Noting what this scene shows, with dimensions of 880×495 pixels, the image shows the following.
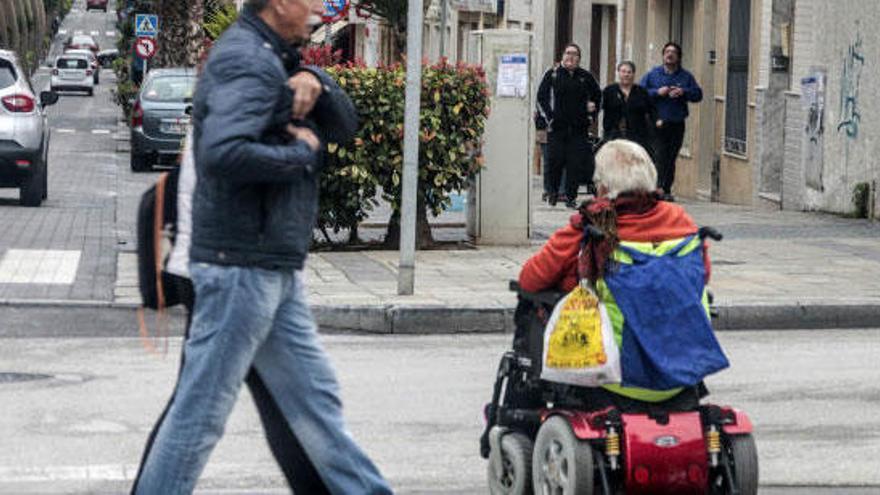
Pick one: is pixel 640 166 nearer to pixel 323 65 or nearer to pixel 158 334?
pixel 158 334

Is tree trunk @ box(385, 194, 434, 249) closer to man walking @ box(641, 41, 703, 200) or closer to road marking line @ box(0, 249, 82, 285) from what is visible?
road marking line @ box(0, 249, 82, 285)

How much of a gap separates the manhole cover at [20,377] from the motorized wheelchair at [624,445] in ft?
13.3

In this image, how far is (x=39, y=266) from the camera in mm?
15711

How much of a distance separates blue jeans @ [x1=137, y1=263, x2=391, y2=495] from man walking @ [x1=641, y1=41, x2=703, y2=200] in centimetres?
1618

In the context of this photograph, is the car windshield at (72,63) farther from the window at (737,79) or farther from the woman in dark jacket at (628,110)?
the woman in dark jacket at (628,110)

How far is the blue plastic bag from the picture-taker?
695 centimetres

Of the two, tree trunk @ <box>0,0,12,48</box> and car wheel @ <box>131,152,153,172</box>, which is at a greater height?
tree trunk @ <box>0,0,12,48</box>

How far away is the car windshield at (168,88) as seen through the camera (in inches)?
1339

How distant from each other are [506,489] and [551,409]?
374mm

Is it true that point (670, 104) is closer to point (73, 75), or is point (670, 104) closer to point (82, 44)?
point (73, 75)

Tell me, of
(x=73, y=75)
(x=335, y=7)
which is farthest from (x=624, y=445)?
(x=73, y=75)

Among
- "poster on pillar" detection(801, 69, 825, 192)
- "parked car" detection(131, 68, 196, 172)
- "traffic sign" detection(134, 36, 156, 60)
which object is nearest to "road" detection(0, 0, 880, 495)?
"poster on pillar" detection(801, 69, 825, 192)

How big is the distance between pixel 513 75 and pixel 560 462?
1082 cm

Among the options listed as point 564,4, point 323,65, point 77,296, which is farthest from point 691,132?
point 77,296
